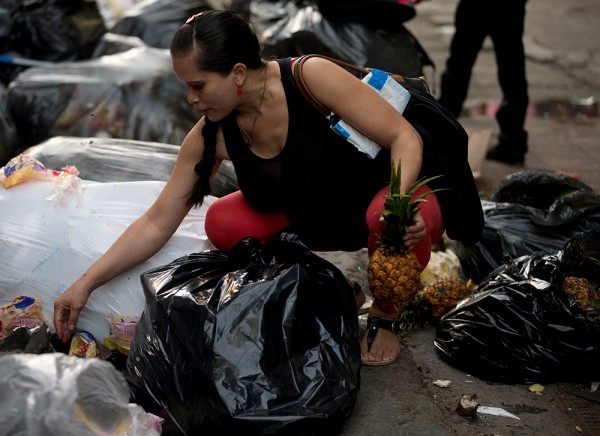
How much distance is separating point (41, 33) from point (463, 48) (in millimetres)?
2413

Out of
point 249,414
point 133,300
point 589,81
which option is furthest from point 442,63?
point 249,414

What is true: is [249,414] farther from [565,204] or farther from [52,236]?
[565,204]

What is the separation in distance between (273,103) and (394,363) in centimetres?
90

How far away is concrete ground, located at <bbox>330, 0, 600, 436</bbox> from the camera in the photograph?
2.13 metres

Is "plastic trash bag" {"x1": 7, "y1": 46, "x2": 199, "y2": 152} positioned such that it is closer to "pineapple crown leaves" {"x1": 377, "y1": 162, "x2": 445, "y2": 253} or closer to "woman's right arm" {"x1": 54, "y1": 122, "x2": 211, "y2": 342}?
"woman's right arm" {"x1": 54, "y1": 122, "x2": 211, "y2": 342}

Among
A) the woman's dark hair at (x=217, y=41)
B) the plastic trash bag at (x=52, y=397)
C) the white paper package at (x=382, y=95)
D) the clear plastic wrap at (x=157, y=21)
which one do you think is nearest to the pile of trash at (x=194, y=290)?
the plastic trash bag at (x=52, y=397)

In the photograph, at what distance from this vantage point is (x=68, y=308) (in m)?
2.29

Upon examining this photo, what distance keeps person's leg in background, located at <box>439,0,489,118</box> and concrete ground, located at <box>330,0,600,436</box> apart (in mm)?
247

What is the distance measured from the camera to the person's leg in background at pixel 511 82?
4223mm

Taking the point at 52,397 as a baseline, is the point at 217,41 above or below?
above

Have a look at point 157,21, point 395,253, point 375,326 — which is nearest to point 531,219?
point 375,326

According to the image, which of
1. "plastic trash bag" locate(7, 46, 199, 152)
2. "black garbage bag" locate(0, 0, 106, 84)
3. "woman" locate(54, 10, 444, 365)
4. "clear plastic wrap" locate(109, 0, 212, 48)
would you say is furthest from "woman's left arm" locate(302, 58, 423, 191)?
"clear plastic wrap" locate(109, 0, 212, 48)

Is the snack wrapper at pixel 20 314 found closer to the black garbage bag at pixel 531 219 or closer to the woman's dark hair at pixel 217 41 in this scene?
the woman's dark hair at pixel 217 41

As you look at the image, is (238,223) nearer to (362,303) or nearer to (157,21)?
(362,303)
